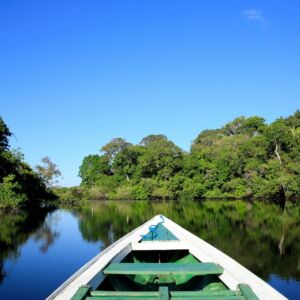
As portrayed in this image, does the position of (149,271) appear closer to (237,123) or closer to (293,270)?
(293,270)

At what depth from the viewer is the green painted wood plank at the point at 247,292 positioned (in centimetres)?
263

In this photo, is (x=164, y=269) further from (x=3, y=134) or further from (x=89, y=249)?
(x=3, y=134)

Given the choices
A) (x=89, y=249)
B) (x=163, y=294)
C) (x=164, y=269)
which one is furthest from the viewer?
(x=89, y=249)

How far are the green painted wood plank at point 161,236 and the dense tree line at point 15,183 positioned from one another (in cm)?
1673

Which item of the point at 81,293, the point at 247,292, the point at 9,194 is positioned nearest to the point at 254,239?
the point at 247,292

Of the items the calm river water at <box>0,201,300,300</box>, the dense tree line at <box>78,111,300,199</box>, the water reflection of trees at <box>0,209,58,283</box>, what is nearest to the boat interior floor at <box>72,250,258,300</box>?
the calm river water at <box>0,201,300,300</box>

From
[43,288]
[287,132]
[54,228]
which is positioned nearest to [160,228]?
[43,288]

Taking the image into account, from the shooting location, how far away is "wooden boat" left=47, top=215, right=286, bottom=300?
280 cm

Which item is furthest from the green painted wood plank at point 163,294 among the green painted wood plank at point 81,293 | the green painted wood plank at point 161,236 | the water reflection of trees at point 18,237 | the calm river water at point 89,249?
the water reflection of trees at point 18,237

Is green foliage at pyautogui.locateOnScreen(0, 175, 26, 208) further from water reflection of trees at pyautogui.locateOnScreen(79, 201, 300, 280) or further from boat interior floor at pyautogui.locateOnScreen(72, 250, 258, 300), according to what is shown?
boat interior floor at pyautogui.locateOnScreen(72, 250, 258, 300)

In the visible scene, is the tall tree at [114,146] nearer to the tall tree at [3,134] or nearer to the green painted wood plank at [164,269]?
the tall tree at [3,134]

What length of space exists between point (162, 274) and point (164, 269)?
70 centimetres

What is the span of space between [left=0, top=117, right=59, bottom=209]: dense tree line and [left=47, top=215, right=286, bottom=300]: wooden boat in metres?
17.3

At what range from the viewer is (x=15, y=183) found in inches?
861
